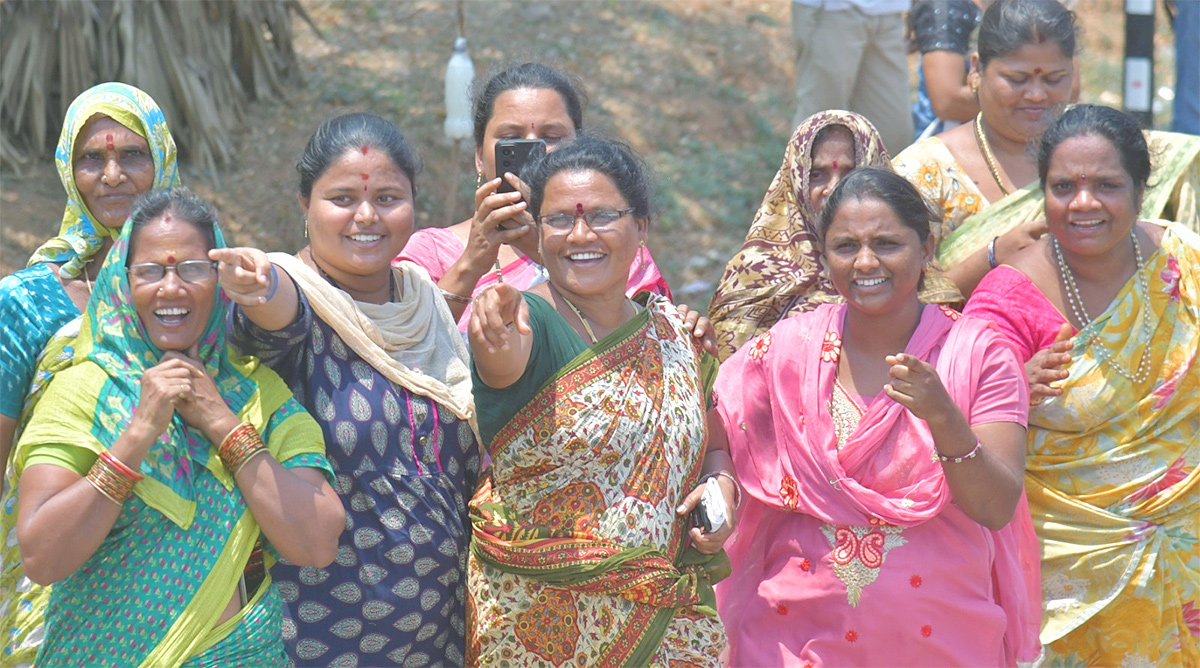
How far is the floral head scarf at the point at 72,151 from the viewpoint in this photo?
10.8ft

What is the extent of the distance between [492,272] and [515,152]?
1.09ft

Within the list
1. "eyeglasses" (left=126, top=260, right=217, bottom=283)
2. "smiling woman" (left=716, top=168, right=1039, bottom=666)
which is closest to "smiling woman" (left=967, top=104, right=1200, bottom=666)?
"smiling woman" (left=716, top=168, right=1039, bottom=666)

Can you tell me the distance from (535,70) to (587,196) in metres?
0.93

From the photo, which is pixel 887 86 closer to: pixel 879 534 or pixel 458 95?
pixel 458 95

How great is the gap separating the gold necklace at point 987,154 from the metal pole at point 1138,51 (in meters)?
3.31

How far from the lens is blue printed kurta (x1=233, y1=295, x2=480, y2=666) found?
9.64ft

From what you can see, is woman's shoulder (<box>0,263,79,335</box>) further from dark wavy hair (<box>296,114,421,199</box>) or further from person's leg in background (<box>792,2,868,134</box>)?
person's leg in background (<box>792,2,868,134</box>)

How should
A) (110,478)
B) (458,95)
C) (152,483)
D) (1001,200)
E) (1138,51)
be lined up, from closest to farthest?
(110,478)
(152,483)
(1001,200)
(458,95)
(1138,51)

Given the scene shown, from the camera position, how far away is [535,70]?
12.5 feet

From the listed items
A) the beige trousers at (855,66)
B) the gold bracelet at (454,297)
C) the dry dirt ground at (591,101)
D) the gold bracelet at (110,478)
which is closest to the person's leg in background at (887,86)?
the beige trousers at (855,66)

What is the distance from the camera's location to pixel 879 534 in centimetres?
322

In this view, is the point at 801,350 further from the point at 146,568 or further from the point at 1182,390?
the point at 146,568

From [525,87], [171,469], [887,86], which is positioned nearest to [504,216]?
[525,87]

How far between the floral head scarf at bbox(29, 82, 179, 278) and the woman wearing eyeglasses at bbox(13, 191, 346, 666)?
491mm
